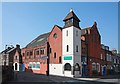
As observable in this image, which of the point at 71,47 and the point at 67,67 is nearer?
the point at 71,47

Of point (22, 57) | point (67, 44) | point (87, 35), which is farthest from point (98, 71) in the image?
point (22, 57)

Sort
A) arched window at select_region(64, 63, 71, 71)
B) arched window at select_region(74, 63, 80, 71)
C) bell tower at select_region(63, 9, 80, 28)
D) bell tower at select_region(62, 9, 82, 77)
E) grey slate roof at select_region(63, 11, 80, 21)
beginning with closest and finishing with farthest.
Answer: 1. bell tower at select_region(62, 9, 82, 77)
2. arched window at select_region(74, 63, 80, 71)
3. arched window at select_region(64, 63, 71, 71)
4. bell tower at select_region(63, 9, 80, 28)
5. grey slate roof at select_region(63, 11, 80, 21)

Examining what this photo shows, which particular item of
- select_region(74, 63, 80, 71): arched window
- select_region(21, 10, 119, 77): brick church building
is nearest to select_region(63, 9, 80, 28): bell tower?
select_region(21, 10, 119, 77): brick church building

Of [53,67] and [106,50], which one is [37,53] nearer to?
[53,67]

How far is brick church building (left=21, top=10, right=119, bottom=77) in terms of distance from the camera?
4119 centimetres

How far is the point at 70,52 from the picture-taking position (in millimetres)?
40875

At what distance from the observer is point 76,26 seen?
139 ft

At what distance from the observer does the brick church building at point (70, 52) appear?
41188 mm

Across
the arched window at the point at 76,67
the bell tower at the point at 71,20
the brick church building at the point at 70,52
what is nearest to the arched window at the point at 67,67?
the brick church building at the point at 70,52

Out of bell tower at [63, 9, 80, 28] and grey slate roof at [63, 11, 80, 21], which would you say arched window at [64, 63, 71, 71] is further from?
grey slate roof at [63, 11, 80, 21]

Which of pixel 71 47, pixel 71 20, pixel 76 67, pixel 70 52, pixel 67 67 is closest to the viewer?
pixel 71 47

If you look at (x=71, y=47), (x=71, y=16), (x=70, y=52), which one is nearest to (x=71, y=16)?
(x=71, y=16)

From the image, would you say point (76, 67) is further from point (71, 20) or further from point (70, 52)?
point (71, 20)

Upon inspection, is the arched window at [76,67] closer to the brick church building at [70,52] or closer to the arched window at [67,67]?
the brick church building at [70,52]
